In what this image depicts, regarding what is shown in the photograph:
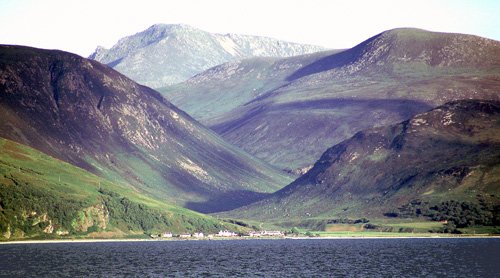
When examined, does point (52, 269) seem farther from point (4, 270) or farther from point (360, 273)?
point (360, 273)

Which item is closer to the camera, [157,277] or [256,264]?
[157,277]

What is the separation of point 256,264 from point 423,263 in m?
49.5

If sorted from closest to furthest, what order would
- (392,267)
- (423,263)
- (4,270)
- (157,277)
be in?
(157,277), (4,270), (392,267), (423,263)

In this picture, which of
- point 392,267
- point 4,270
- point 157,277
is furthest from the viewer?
point 392,267

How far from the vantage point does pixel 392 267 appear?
185625mm

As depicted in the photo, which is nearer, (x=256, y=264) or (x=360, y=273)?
(x=360, y=273)

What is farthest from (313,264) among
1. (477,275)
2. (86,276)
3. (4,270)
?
(4,270)

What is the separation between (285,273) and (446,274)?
40.4 metres

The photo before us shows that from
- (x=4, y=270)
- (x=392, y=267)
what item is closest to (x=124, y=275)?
(x=4, y=270)

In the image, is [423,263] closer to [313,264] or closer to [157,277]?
[313,264]

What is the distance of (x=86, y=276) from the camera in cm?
16050

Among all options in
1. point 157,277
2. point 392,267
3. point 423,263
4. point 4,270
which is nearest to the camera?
point 157,277

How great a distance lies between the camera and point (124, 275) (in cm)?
16175

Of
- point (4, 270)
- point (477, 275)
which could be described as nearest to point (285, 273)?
point (477, 275)
